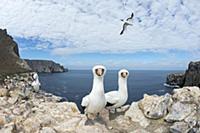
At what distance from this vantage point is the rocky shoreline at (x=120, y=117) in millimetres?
13062

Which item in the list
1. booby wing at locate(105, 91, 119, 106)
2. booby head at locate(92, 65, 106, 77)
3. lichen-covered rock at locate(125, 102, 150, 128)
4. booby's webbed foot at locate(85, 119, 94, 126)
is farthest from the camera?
lichen-covered rock at locate(125, 102, 150, 128)

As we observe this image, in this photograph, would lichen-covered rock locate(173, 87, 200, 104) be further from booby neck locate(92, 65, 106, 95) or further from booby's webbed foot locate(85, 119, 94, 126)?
booby neck locate(92, 65, 106, 95)

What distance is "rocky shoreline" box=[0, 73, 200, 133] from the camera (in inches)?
514

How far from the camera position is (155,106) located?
14.4m

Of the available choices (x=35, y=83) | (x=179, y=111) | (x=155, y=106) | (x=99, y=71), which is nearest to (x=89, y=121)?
(x=99, y=71)

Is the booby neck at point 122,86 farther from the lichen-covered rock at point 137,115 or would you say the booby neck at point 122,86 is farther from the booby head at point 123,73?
the lichen-covered rock at point 137,115

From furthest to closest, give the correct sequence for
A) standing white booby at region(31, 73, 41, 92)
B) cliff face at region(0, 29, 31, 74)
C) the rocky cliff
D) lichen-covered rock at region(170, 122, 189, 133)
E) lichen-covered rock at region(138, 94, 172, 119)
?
cliff face at region(0, 29, 31, 74) → the rocky cliff → standing white booby at region(31, 73, 41, 92) → lichen-covered rock at region(138, 94, 172, 119) → lichen-covered rock at region(170, 122, 189, 133)

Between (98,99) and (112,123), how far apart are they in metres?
1.87

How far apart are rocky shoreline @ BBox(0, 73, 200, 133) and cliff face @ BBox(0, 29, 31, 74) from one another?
88.4 m

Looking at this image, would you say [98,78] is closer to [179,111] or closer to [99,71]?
[99,71]

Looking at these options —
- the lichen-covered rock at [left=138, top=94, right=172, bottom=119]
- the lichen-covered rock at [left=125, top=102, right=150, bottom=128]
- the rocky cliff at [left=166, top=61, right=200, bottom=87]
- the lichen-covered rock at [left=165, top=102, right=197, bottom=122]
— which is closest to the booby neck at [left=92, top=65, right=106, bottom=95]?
the lichen-covered rock at [left=125, top=102, right=150, bottom=128]

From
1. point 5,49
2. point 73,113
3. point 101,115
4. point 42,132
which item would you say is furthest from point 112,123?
point 5,49

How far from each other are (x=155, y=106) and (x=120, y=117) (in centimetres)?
153

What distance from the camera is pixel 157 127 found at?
13.8 meters
